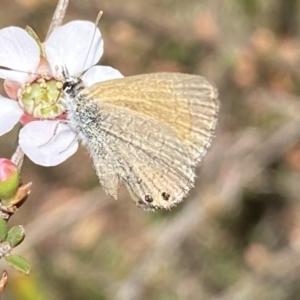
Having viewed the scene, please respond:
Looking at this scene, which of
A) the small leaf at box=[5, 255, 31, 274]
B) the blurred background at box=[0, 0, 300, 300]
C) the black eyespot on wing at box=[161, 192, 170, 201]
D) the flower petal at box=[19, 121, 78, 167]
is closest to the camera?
the small leaf at box=[5, 255, 31, 274]

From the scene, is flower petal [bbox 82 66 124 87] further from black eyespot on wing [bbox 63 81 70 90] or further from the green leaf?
the green leaf

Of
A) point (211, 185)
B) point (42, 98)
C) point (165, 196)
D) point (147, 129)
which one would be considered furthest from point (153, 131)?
point (211, 185)

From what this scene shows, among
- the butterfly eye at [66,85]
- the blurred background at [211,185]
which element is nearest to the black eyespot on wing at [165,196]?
the butterfly eye at [66,85]

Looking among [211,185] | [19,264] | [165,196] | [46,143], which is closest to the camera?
[19,264]

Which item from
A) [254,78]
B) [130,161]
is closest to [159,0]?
[254,78]

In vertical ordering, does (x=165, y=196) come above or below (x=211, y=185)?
above

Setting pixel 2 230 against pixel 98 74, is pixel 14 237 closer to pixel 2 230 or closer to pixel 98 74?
pixel 2 230

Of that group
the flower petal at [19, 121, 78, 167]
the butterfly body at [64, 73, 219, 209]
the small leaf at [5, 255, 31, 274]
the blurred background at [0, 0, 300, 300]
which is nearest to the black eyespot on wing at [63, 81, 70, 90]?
the butterfly body at [64, 73, 219, 209]

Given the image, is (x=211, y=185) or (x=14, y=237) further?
(x=211, y=185)
